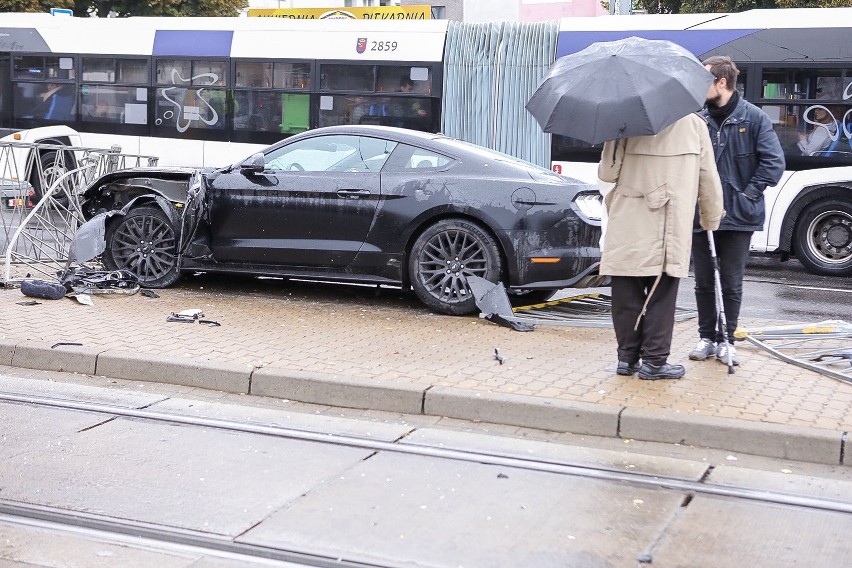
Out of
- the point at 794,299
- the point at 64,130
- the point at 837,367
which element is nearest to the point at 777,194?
the point at 794,299

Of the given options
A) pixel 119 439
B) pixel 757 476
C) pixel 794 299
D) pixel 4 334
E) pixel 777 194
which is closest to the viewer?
pixel 757 476

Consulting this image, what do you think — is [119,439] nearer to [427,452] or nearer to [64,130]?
[427,452]

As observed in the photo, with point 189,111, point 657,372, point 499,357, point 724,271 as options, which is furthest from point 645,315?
point 189,111

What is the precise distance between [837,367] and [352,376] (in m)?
2.99

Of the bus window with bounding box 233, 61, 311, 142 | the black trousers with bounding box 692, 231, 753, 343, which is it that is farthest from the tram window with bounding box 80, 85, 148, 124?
the black trousers with bounding box 692, 231, 753, 343

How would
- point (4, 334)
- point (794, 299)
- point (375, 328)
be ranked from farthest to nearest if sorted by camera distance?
1. point (794, 299)
2. point (375, 328)
3. point (4, 334)

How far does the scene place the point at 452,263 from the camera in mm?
8711

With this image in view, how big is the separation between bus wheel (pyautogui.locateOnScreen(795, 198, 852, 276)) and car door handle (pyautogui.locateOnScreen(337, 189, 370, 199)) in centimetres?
669

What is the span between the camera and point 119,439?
5.50 meters

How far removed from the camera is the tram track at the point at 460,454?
187 inches

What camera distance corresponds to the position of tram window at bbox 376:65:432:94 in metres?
16.5

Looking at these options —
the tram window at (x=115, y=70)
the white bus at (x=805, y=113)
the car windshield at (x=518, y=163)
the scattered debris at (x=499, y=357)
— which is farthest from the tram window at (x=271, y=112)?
the scattered debris at (x=499, y=357)

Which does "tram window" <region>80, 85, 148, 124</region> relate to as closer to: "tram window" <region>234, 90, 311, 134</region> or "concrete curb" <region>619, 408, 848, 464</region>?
"tram window" <region>234, 90, 311, 134</region>

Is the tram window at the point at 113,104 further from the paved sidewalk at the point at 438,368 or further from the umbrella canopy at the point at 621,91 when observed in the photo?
the umbrella canopy at the point at 621,91
